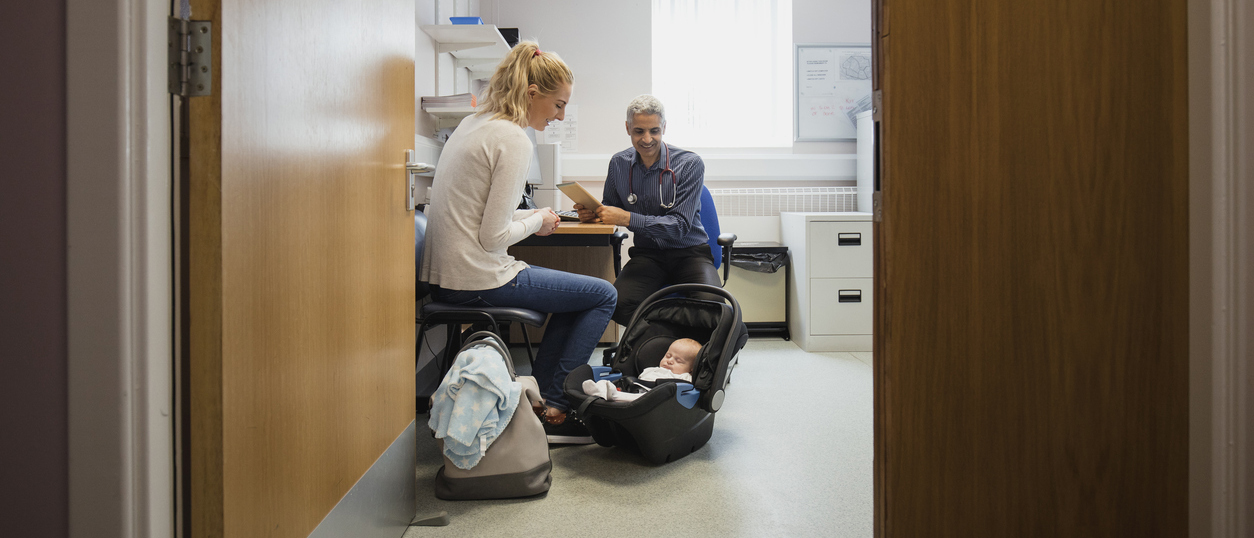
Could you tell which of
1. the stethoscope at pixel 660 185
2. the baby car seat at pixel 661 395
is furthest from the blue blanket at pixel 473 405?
the stethoscope at pixel 660 185

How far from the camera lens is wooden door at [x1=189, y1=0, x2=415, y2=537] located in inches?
29.8

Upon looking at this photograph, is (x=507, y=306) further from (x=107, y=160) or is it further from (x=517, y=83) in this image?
(x=107, y=160)

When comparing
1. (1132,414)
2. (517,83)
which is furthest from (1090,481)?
(517,83)

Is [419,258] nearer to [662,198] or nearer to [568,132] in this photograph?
[662,198]

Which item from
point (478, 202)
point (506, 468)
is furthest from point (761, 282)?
point (506, 468)

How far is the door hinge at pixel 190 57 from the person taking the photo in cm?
73

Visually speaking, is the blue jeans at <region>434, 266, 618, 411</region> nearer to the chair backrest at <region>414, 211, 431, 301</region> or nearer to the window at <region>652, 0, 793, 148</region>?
the chair backrest at <region>414, 211, 431, 301</region>

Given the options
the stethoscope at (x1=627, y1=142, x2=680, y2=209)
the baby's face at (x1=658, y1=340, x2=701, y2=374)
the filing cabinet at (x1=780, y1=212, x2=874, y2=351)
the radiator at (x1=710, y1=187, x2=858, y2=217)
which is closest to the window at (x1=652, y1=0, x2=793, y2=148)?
the radiator at (x1=710, y1=187, x2=858, y2=217)

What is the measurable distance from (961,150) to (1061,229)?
7.0 inches

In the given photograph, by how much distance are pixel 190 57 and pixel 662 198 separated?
2.09 meters

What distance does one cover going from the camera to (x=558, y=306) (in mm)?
1956

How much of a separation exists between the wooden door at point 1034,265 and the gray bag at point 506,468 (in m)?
0.90

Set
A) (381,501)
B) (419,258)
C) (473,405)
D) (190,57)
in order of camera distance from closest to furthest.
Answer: (190,57)
(381,501)
(473,405)
(419,258)

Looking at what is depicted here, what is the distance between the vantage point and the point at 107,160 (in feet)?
2.20
